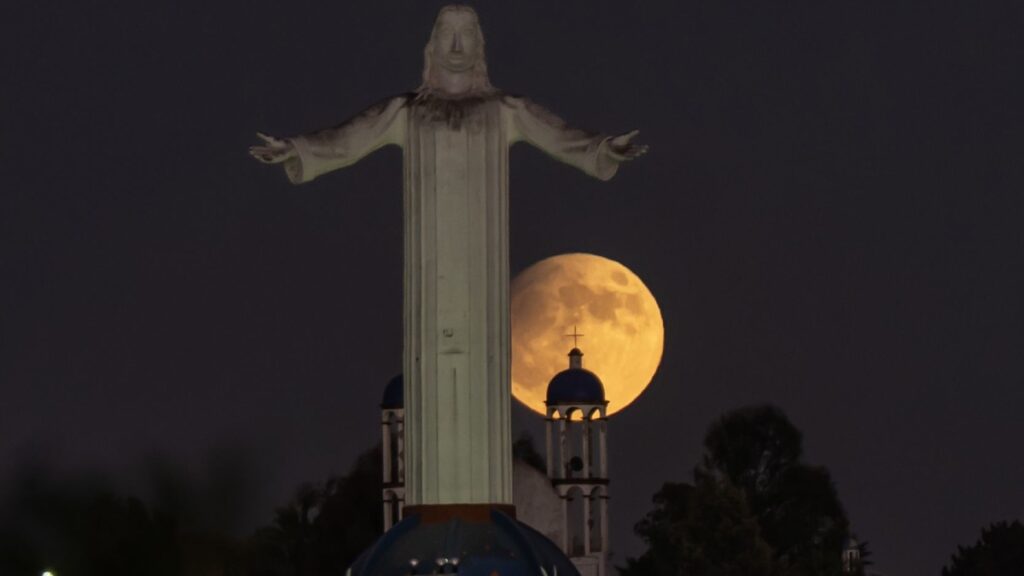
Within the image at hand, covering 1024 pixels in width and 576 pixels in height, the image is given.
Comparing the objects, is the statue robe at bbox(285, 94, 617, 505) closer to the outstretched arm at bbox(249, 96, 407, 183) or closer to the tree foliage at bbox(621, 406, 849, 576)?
the outstretched arm at bbox(249, 96, 407, 183)

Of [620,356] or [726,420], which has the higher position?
→ [726,420]

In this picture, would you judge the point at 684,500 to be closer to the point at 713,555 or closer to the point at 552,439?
the point at 713,555

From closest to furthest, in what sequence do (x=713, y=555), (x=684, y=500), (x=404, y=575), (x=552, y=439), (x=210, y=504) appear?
(x=404, y=575) < (x=210, y=504) < (x=552, y=439) < (x=713, y=555) < (x=684, y=500)

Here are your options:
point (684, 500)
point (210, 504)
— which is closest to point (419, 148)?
point (210, 504)

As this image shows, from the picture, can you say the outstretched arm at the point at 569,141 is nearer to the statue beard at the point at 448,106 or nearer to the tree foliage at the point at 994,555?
the statue beard at the point at 448,106

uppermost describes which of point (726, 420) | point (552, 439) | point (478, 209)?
point (726, 420)

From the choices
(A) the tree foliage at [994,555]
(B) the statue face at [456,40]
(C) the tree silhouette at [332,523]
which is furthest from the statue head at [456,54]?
(A) the tree foliage at [994,555]

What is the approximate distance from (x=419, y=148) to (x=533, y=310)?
86.0ft

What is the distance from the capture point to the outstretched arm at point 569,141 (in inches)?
1265

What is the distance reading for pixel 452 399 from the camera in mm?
32156

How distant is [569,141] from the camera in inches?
1277

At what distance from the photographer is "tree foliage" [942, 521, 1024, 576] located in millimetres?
93562

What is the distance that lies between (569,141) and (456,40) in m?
1.40

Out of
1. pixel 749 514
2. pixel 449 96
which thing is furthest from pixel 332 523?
pixel 449 96
